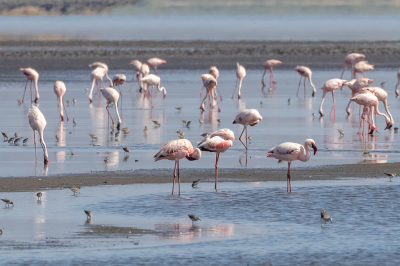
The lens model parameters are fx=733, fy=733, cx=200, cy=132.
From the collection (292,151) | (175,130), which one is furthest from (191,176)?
(175,130)

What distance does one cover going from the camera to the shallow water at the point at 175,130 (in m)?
12.3

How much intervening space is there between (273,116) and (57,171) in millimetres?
8217

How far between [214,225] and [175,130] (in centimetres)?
786

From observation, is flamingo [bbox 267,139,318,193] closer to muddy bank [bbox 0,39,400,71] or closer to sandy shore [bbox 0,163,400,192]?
sandy shore [bbox 0,163,400,192]

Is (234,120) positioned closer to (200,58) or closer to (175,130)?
(175,130)

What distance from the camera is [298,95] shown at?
2445 centimetres

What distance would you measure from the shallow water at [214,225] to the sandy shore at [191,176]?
0.37 meters

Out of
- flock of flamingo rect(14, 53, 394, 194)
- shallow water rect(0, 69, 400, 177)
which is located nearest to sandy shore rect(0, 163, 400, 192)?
flock of flamingo rect(14, 53, 394, 194)

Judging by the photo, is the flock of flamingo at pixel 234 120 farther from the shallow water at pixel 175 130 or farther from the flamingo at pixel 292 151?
the shallow water at pixel 175 130

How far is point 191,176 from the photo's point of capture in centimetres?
1115

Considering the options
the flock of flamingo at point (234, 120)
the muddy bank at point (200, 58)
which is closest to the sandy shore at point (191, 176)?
the flock of flamingo at point (234, 120)

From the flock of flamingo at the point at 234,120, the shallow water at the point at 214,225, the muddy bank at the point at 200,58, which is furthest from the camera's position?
the muddy bank at the point at 200,58

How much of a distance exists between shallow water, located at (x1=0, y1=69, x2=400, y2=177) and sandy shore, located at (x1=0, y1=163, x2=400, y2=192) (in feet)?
1.45

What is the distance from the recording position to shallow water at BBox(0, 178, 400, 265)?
697 centimetres
